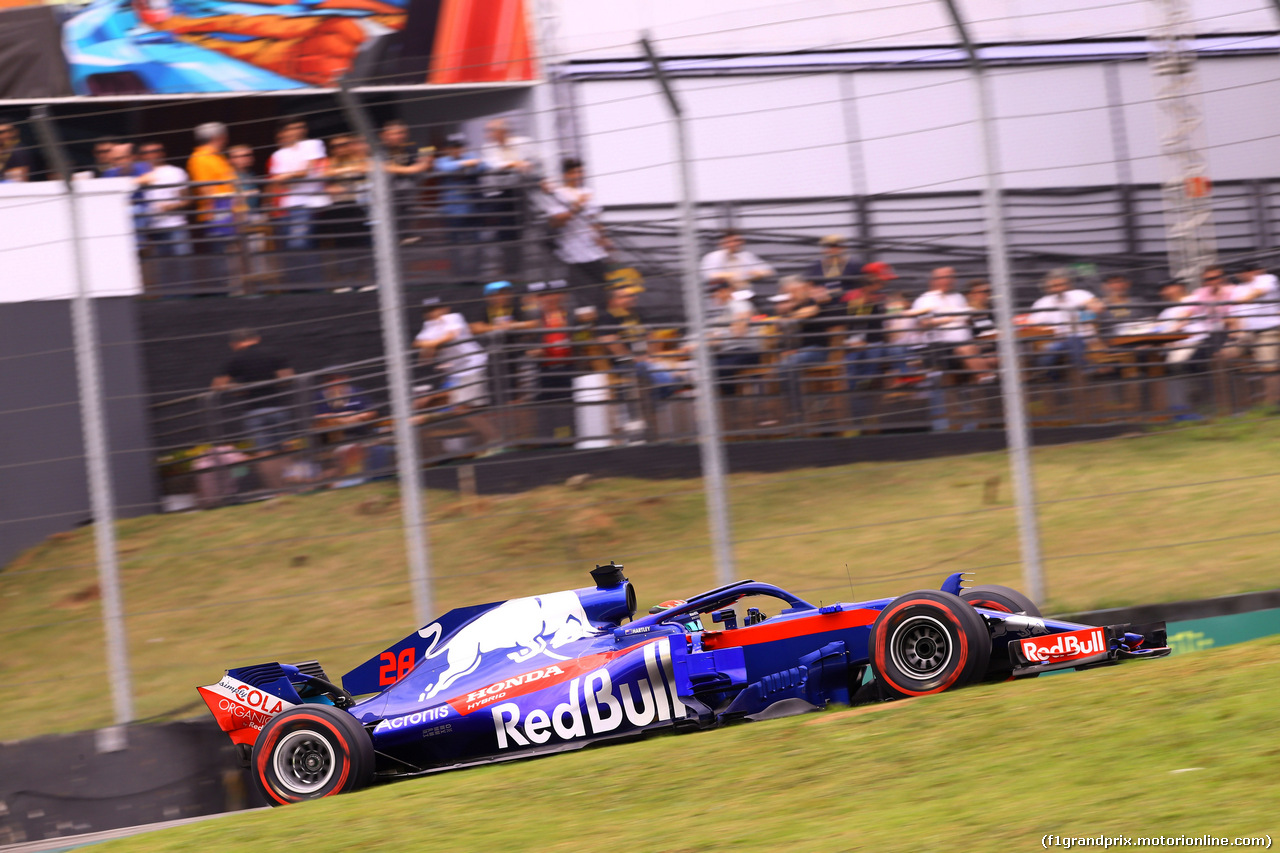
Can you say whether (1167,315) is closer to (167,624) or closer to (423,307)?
(423,307)

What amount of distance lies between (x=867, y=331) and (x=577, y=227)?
2.09m

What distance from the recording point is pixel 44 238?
9.59 m

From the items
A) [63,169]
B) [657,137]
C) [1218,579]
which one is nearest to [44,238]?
[63,169]

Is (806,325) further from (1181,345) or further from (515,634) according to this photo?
(515,634)

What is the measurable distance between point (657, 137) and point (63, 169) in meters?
3.41

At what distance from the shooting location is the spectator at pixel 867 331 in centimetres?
806

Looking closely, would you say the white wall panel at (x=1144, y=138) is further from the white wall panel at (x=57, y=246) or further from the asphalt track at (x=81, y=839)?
the asphalt track at (x=81, y=839)

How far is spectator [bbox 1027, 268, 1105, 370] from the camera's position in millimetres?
8023

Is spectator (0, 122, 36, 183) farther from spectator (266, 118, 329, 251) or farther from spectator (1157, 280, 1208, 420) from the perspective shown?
spectator (1157, 280, 1208, 420)

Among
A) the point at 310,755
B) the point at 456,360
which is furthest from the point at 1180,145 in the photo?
the point at 310,755

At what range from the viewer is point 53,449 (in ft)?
28.3

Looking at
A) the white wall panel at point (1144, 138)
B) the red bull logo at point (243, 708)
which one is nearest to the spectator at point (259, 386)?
the red bull logo at point (243, 708)

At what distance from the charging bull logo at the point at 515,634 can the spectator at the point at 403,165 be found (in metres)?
2.52

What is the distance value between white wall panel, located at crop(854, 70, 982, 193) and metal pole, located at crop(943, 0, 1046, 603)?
180 centimetres
